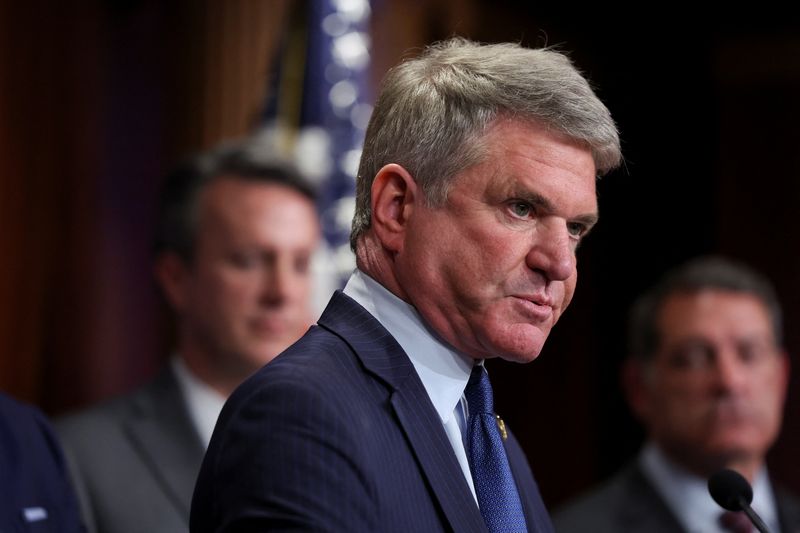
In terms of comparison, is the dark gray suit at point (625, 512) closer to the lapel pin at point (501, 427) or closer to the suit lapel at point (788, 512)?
the suit lapel at point (788, 512)

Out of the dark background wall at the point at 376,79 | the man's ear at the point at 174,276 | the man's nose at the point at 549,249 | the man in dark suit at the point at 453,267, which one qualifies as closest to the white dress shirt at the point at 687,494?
the dark background wall at the point at 376,79

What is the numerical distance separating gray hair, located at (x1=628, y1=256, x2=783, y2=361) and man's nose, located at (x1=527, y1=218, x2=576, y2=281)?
7.50ft

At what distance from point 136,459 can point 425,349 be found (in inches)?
64.2

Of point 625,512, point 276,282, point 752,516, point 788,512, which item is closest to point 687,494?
point 625,512

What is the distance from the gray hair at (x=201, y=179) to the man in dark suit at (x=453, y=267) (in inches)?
78.7

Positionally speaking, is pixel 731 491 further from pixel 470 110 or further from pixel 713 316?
pixel 713 316

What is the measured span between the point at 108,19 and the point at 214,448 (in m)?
3.61

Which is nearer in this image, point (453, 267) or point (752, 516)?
point (453, 267)

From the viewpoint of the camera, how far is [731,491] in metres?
1.94

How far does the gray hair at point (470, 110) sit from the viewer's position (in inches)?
64.9

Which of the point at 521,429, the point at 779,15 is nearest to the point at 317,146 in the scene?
the point at 521,429

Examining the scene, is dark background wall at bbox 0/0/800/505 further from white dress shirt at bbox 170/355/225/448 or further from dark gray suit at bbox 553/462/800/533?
dark gray suit at bbox 553/462/800/533

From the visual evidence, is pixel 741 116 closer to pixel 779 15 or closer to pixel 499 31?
pixel 779 15

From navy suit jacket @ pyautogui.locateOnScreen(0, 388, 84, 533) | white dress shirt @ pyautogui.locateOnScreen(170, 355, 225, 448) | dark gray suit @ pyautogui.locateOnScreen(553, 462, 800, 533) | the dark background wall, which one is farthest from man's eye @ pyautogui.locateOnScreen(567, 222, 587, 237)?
dark gray suit @ pyautogui.locateOnScreen(553, 462, 800, 533)
